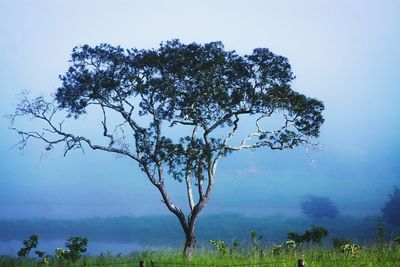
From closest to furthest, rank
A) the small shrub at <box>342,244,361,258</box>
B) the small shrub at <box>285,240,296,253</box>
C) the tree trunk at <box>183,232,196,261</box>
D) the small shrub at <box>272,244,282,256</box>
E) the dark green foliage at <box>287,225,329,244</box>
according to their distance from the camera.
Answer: the small shrub at <box>342,244,361,258</box> < the small shrub at <box>285,240,296,253</box> < the small shrub at <box>272,244,282,256</box> < the tree trunk at <box>183,232,196,261</box> < the dark green foliage at <box>287,225,329,244</box>

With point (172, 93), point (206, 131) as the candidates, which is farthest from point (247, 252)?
point (172, 93)

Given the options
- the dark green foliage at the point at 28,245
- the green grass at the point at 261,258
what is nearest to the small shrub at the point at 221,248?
the green grass at the point at 261,258

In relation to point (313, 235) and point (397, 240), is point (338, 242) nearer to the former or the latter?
point (397, 240)

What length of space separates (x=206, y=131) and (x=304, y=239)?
8.78 m

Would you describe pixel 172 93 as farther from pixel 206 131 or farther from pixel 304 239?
pixel 304 239

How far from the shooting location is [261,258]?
1772 centimetres

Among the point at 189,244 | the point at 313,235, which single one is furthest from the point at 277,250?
the point at 313,235

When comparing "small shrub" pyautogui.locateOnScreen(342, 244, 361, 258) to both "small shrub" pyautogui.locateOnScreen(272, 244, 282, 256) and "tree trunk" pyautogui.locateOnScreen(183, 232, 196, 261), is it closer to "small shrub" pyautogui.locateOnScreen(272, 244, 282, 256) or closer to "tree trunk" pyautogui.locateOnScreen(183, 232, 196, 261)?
"small shrub" pyautogui.locateOnScreen(272, 244, 282, 256)

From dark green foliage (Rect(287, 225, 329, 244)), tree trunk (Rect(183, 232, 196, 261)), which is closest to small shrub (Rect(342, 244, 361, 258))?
tree trunk (Rect(183, 232, 196, 261))

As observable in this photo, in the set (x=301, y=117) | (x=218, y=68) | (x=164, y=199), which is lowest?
(x=164, y=199)

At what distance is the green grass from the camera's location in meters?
15.7

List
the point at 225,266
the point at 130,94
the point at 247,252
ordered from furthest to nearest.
→ the point at 130,94 < the point at 247,252 < the point at 225,266

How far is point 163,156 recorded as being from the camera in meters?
23.9

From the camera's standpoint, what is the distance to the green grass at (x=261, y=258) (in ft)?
51.5
